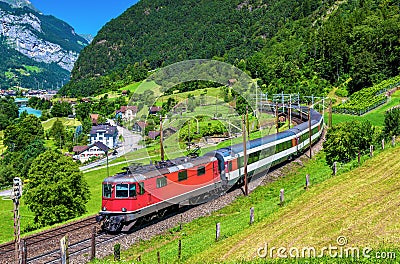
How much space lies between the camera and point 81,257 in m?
18.7

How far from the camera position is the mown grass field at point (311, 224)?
14383 millimetres

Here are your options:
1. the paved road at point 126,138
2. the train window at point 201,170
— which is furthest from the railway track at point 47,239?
A: the paved road at point 126,138

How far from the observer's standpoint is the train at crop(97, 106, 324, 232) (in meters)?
22.4

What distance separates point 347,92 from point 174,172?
68.5 metres

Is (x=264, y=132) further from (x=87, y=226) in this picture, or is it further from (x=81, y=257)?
(x=81, y=257)

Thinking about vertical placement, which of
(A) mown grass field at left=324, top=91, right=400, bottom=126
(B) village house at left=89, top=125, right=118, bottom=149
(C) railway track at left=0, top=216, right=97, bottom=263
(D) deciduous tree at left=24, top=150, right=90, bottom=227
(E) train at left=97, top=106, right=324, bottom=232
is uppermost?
(A) mown grass field at left=324, top=91, right=400, bottom=126

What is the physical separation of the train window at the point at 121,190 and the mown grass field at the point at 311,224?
2.72 m

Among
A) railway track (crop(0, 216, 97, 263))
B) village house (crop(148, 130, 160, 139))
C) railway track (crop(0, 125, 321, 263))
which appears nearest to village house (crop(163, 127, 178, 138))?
village house (crop(148, 130, 160, 139))

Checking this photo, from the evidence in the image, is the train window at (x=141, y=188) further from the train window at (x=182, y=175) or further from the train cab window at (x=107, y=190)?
the train window at (x=182, y=175)

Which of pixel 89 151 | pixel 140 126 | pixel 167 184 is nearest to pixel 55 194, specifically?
pixel 167 184

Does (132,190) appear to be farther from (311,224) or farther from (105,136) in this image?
(105,136)

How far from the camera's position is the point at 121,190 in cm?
2255

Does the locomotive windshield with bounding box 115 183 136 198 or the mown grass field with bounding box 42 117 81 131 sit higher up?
the locomotive windshield with bounding box 115 183 136 198
